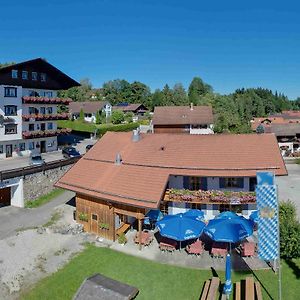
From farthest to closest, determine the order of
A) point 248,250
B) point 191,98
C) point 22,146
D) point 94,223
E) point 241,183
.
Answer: point 191,98 < point 22,146 < point 241,183 < point 94,223 < point 248,250

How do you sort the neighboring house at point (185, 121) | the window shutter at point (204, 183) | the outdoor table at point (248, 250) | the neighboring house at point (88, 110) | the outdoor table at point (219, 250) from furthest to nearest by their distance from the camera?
the neighboring house at point (88, 110) → the neighboring house at point (185, 121) → the window shutter at point (204, 183) → the outdoor table at point (219, 250) → the outdoor table at point (248, 250)

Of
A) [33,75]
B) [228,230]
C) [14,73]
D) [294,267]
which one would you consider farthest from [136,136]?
[33,75]

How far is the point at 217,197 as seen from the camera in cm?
2480

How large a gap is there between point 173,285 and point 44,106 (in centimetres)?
3557

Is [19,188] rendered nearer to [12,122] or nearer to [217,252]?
[12,122]

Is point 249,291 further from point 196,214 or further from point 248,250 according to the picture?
point 196,214

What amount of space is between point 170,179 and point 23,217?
12.9 metres

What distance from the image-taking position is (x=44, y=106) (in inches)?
1887

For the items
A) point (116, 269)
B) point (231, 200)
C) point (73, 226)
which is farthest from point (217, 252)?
point (73, 226)

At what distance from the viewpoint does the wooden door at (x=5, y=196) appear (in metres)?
32.3

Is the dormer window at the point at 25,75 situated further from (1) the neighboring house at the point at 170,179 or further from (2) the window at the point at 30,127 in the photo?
(1) the neighboring house at the point at 170,179

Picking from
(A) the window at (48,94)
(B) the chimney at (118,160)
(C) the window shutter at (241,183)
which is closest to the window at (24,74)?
(A) the window at (48,94)

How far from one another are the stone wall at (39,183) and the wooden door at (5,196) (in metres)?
1.56

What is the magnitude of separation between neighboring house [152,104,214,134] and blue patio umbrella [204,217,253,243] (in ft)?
165
